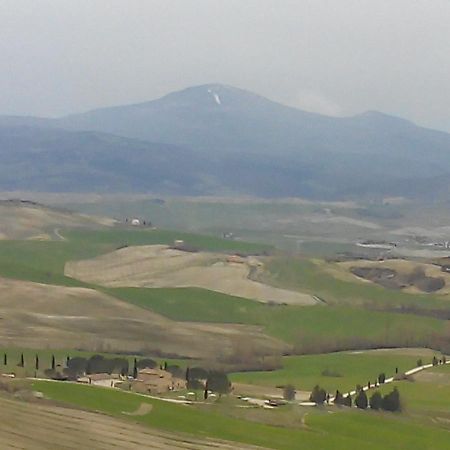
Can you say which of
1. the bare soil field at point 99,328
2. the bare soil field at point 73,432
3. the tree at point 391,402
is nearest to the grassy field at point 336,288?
the bare soil field at point 99,328

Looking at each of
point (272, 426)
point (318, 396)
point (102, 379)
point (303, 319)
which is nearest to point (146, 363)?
point (102, 379)

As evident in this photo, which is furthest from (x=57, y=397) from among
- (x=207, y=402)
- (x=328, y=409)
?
(x=328, y=409)

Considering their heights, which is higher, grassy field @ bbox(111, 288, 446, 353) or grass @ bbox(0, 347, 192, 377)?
grassy field @ bbox(111, 288, 446, 353)

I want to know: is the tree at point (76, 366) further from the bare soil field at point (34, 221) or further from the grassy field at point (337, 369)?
the bare soil field at point (34, 221)

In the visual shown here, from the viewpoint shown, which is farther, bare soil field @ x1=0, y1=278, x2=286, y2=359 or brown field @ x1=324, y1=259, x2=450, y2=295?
brown field @ x1=324, y1=259, x2=450, y2=295

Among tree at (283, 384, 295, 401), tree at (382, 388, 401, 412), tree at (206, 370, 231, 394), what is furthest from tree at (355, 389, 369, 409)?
tree at (206, 370, 231, 394)

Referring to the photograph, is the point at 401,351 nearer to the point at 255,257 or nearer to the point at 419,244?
the point at 255,257

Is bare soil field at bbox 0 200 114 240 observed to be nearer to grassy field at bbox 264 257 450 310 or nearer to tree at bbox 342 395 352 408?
grassy field at bbox 264 257 450 310
